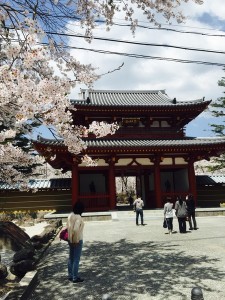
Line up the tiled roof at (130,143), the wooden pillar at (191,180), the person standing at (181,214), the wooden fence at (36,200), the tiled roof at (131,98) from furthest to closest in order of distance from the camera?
the tiled roof at (131,98), the wooden fence at (36,200), the wooden pillar at (191,180), the tiled roof at (130,143), the person standing at (181,214)

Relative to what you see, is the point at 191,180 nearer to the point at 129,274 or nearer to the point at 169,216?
the point at 169,216

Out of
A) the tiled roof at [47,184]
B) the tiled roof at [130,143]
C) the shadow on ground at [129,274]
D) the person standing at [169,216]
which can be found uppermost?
the tiled roof at [130,143]

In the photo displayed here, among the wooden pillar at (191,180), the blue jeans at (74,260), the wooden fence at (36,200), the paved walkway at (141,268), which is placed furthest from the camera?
the wooden fence at (36,200)

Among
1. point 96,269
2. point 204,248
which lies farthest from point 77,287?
point 204,248

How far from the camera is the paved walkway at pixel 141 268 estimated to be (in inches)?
220

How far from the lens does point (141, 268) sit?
7203 millimetres

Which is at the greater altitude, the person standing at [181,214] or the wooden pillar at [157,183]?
the wooden pillar at [157,183]

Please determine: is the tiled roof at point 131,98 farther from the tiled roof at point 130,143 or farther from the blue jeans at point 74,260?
the blue jeans at point 74,260

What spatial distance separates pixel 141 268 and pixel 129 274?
1.76ft

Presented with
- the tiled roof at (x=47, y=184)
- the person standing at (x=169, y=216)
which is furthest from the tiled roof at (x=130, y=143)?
the person standing at (x=169, y=216)

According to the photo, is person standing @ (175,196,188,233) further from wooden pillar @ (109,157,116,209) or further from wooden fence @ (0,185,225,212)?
wooden fence @ (0,185,225,212)

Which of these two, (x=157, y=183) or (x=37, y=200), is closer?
(x=157, y=183)

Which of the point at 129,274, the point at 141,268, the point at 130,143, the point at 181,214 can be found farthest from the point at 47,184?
the point at 129,274

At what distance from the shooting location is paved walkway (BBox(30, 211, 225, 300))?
5.60m
